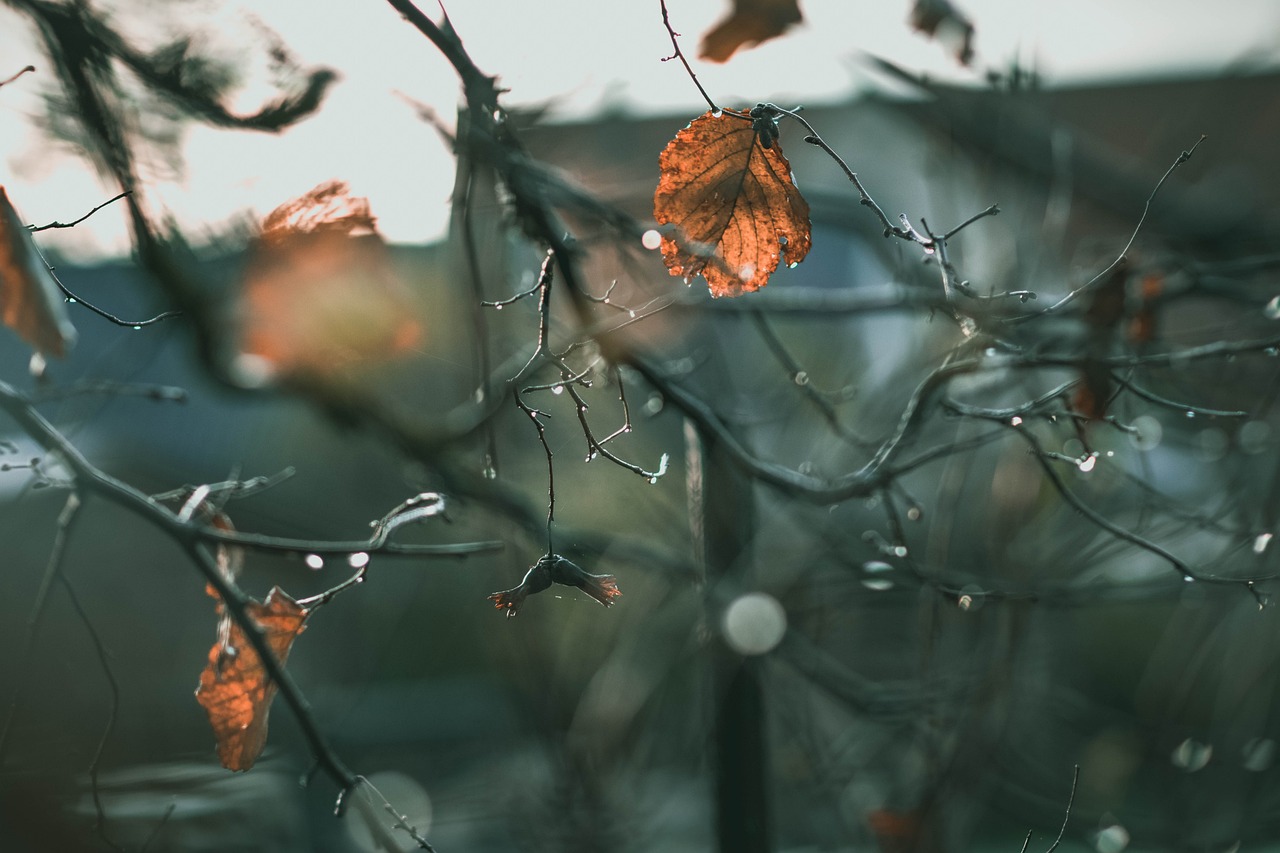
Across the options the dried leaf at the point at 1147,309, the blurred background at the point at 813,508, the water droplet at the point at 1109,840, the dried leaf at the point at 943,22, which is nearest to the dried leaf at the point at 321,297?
the blurred background at the point at 813,508

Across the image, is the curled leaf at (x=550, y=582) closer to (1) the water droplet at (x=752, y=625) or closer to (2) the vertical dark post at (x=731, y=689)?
(2) the vertical dark post at (x=731, y=689)

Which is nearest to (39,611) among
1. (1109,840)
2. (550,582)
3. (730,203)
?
(550,582)

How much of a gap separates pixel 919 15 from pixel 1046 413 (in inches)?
27.7

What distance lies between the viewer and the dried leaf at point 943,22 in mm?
1348

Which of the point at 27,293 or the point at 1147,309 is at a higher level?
the point at 1147,309

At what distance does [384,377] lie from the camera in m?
1.94

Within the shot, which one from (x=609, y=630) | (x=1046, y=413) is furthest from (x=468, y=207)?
(x=609, y=630)

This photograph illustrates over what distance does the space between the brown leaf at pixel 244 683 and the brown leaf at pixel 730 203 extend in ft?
1.85

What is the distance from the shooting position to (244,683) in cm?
94

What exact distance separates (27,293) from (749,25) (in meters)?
0.85

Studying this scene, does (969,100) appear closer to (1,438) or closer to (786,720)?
(786,720)

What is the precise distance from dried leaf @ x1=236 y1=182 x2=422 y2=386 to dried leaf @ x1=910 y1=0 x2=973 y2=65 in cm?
87

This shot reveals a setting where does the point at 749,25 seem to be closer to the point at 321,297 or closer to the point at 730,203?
the point at 730,203

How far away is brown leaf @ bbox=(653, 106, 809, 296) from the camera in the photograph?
2.48 feet
